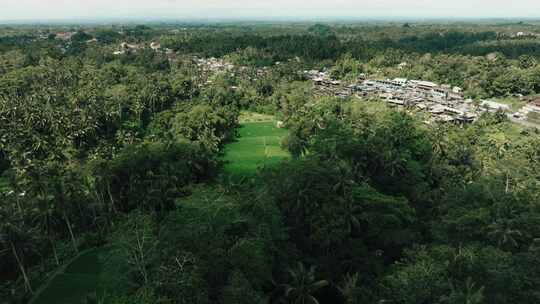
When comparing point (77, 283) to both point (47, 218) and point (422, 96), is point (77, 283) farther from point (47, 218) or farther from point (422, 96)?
point (422, 96)

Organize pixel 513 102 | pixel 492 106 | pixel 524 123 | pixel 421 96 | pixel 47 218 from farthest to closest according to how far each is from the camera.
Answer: pixel 421 96, pixel 513 102, pixel 492 106, pixel 524 123, pixel 47 218

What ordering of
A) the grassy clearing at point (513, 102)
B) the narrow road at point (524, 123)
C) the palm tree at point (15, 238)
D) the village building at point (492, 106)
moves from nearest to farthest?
the palm tree at point (15, 238)
the narrow road at point (524, 123)
the village building at point (492, 106)
the grassy clearing at point (513, 102)

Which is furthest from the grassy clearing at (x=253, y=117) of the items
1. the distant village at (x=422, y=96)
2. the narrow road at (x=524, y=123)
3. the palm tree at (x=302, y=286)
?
the palm tree at (x=302, y=286)

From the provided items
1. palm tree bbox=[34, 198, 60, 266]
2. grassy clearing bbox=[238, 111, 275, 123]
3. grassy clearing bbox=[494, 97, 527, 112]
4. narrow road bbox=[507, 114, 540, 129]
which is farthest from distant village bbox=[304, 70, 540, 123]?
palm tree bbox=[34, 198, 60, 266]

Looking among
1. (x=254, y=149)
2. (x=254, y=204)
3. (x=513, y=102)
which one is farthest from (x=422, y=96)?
(x=254, y=204)

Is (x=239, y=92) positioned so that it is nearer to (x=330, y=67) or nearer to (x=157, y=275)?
(x=330, y=67)

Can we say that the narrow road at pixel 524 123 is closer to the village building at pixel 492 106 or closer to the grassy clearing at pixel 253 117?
the village building at pixel 492 106
